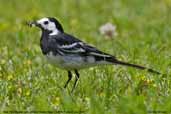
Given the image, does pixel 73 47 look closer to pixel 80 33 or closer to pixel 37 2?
pixel 80 33

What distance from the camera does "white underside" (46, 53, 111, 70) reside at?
845cm

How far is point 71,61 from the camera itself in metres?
8.52

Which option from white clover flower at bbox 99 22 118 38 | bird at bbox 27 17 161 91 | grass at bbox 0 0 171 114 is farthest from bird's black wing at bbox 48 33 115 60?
white clover flower at bbox 99 22 118 38

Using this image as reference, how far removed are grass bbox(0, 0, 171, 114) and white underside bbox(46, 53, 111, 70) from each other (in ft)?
0.62

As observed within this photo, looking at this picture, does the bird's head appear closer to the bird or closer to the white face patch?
the white face patch

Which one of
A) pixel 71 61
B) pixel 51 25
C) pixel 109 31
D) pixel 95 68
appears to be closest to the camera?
pixel 71 61

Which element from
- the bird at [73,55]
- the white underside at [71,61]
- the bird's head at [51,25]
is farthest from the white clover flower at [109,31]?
the white underside at [71,61]

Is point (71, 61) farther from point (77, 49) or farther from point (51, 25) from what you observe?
point (51, 25)

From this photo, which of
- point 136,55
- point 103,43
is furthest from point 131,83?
point 103,43

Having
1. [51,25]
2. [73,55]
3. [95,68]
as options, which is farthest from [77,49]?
[95,68]

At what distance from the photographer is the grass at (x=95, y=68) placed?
24.3ft

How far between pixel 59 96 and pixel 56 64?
62cm

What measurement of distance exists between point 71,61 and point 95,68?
31.0 inches

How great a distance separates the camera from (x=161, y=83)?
326 inches
